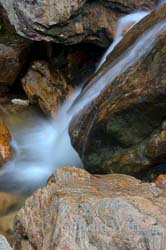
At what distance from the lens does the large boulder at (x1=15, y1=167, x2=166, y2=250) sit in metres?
3.26

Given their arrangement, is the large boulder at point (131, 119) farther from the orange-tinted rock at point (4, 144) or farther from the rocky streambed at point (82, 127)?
the orange-tinted rock at point (4, 144)

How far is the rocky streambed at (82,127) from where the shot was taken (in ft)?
11.4

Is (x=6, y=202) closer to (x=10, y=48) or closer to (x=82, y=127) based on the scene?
(x=82, y=127)

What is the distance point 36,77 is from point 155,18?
9.25 ft

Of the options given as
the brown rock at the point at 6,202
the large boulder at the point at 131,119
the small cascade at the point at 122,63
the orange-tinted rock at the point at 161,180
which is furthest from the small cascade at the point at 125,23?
the orange-tinted rock at the point at 161,180

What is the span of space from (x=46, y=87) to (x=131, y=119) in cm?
311

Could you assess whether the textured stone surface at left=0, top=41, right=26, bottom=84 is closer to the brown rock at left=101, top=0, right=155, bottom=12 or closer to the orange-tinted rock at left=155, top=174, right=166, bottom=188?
the brown rock at left=101, top=0, right=155, bottom=12

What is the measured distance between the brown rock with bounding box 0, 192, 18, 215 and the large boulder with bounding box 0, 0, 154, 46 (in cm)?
286

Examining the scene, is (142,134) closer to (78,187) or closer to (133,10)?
(78,187)

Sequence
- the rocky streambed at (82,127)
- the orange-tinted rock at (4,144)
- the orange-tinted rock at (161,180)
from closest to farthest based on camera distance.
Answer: the rocky streambed at (82,127), the orange-tinted rock at (161,180), the orange-tinted rock at (4,144)

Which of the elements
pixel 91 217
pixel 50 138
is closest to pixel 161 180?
pixel 91 217

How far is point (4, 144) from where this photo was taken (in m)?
6.97

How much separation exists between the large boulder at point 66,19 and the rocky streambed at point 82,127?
0.02 metres

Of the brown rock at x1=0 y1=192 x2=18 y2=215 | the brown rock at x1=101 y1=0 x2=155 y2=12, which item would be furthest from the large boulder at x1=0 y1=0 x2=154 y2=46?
the brown rock at x1=0 y1=192 x2=18 y2=215
